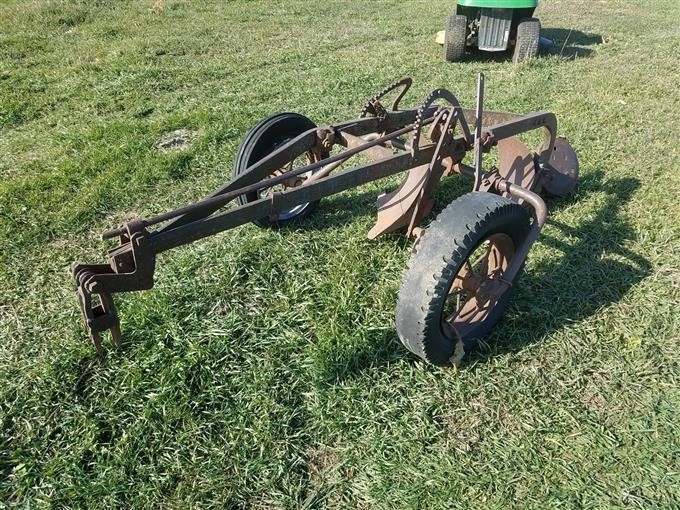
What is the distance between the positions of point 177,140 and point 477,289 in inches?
158

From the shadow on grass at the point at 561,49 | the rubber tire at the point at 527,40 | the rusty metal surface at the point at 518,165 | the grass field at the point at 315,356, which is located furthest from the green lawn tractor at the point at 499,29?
the rusty metal surface at the point at 518,165

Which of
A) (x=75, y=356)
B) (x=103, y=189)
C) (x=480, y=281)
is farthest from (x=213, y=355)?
(x=103, y=189)

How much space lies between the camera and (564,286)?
11.6 feet

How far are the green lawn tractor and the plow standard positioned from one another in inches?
177

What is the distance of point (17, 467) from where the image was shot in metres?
2.45

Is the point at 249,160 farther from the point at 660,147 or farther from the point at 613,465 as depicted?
the point at 660,147

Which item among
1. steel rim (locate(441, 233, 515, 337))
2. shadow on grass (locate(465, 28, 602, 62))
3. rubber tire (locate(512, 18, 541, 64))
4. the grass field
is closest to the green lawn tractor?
rubber tire (locate(512, 18, 541, 64))

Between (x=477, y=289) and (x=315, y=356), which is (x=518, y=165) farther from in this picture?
(x=315, y=356)

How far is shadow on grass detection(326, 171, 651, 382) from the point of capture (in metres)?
3.06

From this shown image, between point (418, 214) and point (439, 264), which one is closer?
point (439, 264)

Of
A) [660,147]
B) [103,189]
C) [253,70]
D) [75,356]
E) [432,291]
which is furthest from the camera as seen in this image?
[253,70]

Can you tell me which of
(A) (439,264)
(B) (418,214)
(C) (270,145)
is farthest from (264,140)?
(A) (439,264)

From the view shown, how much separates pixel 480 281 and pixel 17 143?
17.0 ft

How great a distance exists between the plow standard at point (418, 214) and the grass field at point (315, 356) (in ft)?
1.02
